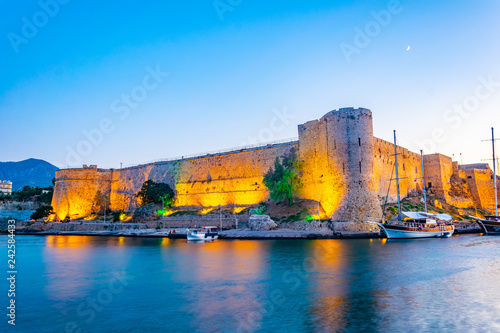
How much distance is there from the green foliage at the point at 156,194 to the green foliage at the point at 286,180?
14387 mm

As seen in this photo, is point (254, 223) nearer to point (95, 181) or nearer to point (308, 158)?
point (308, 158)

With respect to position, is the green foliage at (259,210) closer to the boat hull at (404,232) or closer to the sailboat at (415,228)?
the sailboat at (415,228)

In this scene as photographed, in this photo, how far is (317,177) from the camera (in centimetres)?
3209

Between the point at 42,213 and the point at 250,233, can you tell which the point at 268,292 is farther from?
the point at 42,213

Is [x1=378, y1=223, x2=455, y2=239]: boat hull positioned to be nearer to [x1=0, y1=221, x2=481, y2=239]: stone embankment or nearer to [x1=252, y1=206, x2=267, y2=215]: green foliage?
[x1=0, y1=221, x2=481, y2=239]: stone embankment

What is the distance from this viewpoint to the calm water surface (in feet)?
31.0

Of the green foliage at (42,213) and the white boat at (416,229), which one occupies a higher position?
the green foliage at (42,213)

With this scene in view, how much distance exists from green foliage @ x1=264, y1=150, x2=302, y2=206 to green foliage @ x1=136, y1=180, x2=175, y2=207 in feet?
47.2

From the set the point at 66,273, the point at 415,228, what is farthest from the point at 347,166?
the point at 66,273

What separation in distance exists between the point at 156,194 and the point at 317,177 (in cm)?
2109

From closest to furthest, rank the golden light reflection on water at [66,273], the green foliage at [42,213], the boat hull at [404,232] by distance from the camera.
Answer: the golden light reflection on water at [66,273]
the boat hull at [404,232]
the green foliage at [42,213]

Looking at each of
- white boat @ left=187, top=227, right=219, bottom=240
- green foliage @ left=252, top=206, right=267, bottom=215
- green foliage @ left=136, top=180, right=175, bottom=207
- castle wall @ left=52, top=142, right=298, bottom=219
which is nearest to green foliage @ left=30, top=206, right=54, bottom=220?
castle wall @ left=52, top=142, right=298, bottom=219

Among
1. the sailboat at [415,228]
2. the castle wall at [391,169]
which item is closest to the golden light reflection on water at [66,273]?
the sailboat at [415,228]

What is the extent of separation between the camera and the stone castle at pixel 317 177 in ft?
95.2
